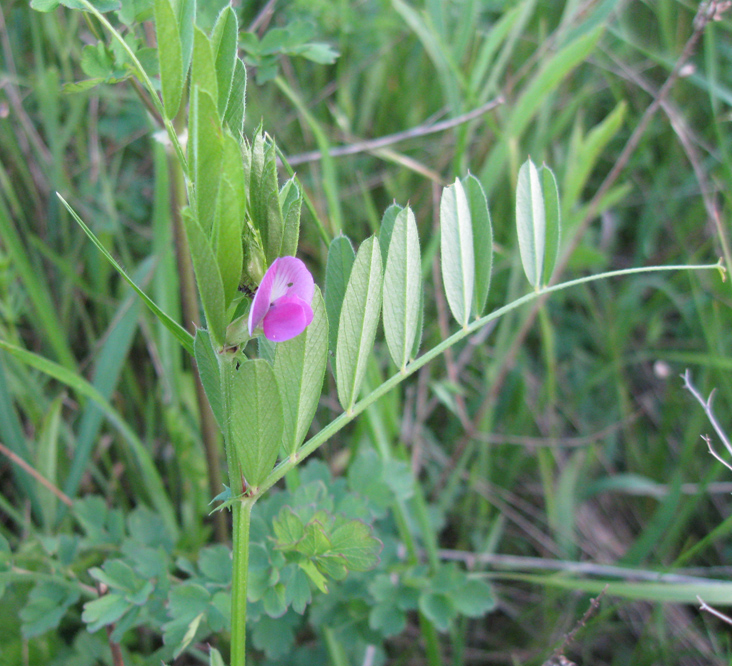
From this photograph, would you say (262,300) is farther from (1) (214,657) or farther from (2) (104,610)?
(2) (104,610)

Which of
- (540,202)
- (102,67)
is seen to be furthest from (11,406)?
(540,202)

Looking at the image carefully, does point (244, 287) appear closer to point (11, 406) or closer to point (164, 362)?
point (164, 362)

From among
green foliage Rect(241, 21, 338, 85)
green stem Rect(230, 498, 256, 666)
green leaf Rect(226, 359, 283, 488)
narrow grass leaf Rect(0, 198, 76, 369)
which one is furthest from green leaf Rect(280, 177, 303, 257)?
narrow grass leaf Rect(0, 198, 76, 369)

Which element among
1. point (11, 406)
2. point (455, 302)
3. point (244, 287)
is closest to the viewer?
point (244, 287)

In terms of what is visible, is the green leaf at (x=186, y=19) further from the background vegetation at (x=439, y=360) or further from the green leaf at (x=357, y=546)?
the green leaf at (x=357, y=546)

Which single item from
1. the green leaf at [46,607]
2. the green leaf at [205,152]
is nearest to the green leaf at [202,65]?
the green leaf at [205,152]

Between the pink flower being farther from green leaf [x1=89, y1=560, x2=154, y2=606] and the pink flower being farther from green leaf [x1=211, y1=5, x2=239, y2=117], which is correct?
green leaf [x1=89, y1=560, x2=154, y2=606]

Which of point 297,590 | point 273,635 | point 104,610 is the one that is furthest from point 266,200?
point 273,635
